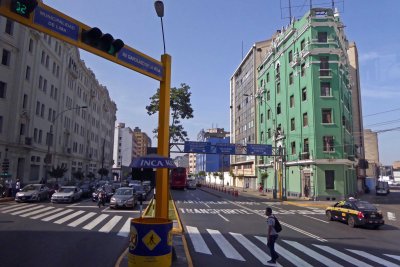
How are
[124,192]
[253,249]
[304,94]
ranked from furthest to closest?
[304,94] → [124,192] → [253,249]

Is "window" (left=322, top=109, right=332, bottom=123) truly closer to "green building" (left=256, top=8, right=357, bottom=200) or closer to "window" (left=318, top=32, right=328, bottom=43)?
"green building" (left=256, top=8, right=357, bottom=200)

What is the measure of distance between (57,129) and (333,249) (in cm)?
5022

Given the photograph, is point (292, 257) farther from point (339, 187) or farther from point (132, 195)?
point (339, 187)


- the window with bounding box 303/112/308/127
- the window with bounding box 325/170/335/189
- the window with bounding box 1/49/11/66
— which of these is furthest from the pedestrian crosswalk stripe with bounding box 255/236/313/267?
the window with bounding box 1/49/11/66

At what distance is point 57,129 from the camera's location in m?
54.5

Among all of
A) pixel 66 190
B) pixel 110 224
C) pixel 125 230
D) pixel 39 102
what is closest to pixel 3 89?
pixel 39 102

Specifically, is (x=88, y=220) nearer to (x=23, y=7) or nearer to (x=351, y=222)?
(x=23, y=7)

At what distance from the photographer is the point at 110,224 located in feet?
60.1

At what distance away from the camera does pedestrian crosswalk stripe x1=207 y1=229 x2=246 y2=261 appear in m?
11.6

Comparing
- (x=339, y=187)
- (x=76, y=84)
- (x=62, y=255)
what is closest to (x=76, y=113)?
(x=76, y=84)

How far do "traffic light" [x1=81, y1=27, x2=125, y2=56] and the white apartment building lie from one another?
34063 mm

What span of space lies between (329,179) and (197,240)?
30.0 m

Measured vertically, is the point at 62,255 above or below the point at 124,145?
below

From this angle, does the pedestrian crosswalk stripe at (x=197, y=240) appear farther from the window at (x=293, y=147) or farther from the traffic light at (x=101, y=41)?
the window at (x=293, y=147)
